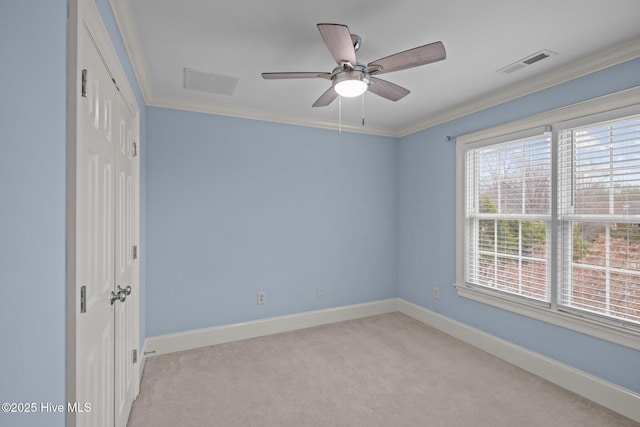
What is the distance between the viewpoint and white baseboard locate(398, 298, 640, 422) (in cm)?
226

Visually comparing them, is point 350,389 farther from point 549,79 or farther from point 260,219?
point 549,79

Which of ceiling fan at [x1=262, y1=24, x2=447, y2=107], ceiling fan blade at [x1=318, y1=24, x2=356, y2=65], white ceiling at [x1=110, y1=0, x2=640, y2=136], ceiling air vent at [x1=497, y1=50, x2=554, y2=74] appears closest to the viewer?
ceiling fan blade at [x1=318, y1=24, x2=356, y2=65]

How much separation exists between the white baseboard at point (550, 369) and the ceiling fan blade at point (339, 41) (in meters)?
2.92

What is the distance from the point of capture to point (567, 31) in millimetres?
2059

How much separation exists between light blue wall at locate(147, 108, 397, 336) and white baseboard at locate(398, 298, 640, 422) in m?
1.15

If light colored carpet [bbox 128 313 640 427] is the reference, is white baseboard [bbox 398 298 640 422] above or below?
above

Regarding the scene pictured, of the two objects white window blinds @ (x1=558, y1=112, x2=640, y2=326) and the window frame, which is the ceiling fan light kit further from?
white window blinds @ (x1=558, y1=112, x2=640, y2=326)

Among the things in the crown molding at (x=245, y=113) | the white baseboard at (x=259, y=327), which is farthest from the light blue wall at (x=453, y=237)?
the crown molding at (x=245, y=113)

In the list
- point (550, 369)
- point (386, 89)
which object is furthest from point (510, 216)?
point (386, 89)

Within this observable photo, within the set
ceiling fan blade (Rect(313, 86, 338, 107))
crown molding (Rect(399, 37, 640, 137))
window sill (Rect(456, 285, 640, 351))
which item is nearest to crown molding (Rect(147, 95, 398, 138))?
crown molding (Rect(399, 37, 640, 137))

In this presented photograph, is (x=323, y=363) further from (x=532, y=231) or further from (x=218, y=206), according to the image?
(x=532, y=231)

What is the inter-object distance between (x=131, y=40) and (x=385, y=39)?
5.50 ft

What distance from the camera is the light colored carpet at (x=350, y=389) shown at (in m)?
2.22

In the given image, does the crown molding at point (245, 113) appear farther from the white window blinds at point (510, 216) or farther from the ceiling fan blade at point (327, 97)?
the white window blinds at point (510, 216)
